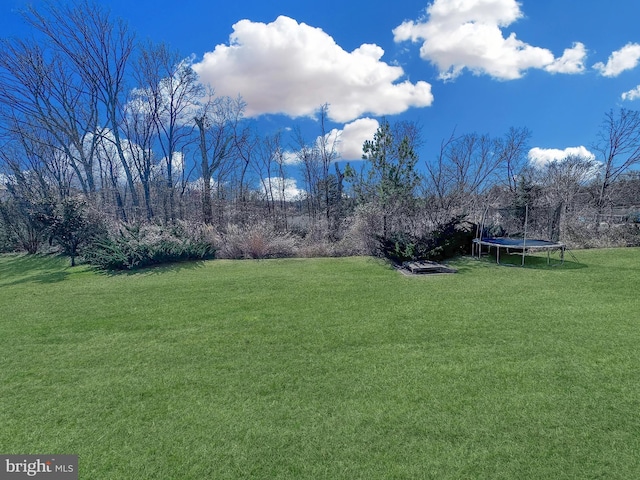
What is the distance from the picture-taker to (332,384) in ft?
7.89

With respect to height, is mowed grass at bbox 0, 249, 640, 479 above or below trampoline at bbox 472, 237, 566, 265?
below

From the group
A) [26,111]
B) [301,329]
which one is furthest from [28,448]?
[26,111]

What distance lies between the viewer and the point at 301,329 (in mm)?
3582

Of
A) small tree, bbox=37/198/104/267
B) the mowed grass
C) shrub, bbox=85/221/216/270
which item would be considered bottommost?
the mowed grass

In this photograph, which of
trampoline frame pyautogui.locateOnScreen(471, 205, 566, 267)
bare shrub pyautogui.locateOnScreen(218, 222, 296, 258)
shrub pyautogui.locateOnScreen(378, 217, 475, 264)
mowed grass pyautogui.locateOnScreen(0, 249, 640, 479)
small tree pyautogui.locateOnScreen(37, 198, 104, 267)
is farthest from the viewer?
bare shrub pyautogui.locateOnScreen(218, 222, 296, 258)

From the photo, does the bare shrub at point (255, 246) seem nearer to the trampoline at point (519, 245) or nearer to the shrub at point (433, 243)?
the shrub at point (433, 243)

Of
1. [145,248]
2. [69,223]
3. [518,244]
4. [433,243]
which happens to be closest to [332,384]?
[433,243]

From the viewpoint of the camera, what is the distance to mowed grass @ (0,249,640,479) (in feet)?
5.52

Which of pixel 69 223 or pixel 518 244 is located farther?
pixel 69 223

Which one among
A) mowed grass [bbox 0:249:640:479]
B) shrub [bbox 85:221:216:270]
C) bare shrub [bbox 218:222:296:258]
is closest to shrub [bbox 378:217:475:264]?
mowed grass [bbox 0:249:640:479]

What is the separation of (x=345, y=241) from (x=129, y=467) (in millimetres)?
8459

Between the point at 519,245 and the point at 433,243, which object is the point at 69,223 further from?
the point at 519,245

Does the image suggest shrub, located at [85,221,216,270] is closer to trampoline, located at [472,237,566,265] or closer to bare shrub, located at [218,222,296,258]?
bare shrub, located at [218,222,296,258]

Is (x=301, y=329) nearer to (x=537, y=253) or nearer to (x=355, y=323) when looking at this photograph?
(x=355, y=323)
